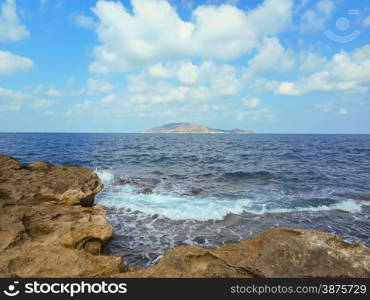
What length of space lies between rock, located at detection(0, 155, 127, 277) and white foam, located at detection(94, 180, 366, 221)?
2.02 m

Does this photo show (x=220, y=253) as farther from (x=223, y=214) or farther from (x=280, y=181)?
(x=280, y=181)

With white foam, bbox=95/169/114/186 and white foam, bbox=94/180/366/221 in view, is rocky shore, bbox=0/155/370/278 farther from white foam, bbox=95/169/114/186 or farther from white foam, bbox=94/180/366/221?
white foam, bbox=95/169/114/186

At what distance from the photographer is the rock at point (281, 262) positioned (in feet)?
11.0

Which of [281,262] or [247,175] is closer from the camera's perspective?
[281,262]

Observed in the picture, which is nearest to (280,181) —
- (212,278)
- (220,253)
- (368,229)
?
(368,229)

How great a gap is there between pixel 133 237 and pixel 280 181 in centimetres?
1367

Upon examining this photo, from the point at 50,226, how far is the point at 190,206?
6961 millimetres

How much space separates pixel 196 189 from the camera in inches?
604

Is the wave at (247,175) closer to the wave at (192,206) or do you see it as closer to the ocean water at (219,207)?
the ocean water at (219,207)

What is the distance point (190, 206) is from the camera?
11.6m

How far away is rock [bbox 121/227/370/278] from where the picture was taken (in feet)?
11.0

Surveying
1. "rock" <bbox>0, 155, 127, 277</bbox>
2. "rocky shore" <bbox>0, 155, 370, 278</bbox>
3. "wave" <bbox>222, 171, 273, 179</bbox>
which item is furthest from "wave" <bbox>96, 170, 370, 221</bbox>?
"wave" <bbox>222, 171, 273, 179</bbox>

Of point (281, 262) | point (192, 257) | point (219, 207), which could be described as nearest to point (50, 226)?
point (192, 257)

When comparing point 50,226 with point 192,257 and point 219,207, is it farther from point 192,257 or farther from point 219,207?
point 219,207
